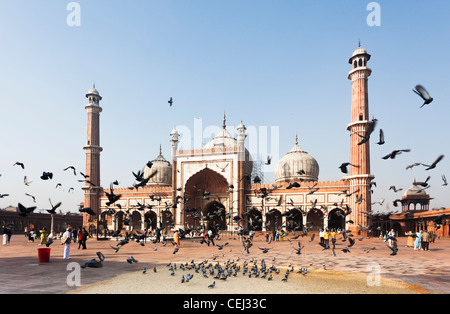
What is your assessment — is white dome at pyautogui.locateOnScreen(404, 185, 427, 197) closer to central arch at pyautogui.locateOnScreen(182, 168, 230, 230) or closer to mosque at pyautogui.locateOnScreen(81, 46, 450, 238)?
mosque at pyautogui.locateOnScreen(81, 46, 450, 238)

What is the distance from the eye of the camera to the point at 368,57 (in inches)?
1404

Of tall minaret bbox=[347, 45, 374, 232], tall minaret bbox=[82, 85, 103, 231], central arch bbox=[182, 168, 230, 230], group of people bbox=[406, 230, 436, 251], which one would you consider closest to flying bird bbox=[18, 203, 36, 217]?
group of people bbox=[406, 230, 436, 251]

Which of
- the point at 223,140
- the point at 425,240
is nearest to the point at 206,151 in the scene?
the point at 223,140

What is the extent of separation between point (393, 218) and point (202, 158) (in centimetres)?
2466

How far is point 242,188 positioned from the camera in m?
39.4

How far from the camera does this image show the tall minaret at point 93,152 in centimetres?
4322

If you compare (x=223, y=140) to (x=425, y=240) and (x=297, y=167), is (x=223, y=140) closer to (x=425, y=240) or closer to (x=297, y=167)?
(x=297, y=167)

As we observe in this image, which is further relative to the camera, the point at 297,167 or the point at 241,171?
the point at 297,167

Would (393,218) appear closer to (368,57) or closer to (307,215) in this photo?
(307,215)

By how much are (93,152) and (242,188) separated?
65.7 feet

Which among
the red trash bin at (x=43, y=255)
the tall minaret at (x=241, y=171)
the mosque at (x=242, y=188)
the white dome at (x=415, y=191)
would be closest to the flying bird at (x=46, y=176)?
the red trash bin at (x=43, y=255)
